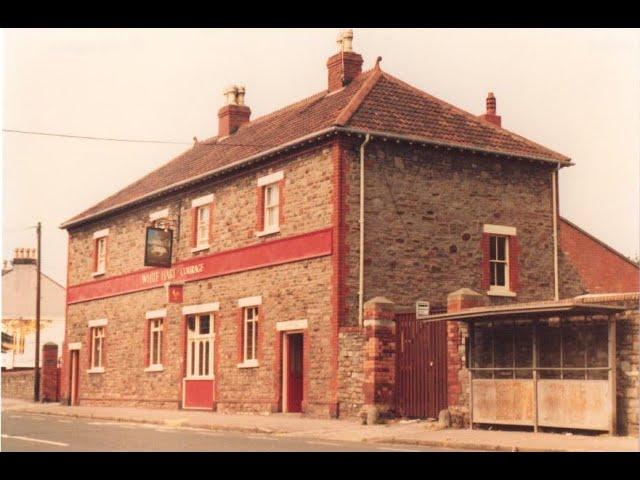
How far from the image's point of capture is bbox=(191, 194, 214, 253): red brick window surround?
33.2 m

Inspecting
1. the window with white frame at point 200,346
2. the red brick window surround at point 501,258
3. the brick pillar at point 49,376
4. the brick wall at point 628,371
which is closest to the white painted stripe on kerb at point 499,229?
the red brick window surround at point 501,258

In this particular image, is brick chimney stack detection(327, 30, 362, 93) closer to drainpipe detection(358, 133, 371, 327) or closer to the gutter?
the gutter

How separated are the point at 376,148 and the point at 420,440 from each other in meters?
10.5

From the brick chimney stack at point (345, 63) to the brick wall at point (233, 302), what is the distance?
153 inches

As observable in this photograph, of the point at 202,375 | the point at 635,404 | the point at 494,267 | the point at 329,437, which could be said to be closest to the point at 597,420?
the point at 635,404

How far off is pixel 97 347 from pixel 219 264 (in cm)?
1050

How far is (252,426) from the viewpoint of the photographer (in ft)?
78.3

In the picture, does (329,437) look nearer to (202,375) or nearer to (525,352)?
(525,352)

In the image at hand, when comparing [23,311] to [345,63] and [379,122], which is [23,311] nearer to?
[345,63]

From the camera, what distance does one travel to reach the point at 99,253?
40.8 m

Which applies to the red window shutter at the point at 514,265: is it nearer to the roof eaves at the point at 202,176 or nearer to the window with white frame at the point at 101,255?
the roof eaves at the point at 202,176

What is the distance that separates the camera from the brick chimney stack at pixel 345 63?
32.1 metres

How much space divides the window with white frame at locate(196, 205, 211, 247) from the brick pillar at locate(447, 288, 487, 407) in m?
12.3

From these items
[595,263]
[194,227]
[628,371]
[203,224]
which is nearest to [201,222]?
[203,224]
